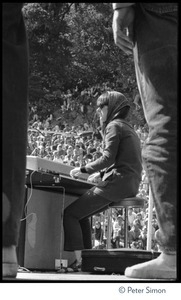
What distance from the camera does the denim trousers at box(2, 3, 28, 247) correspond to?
1.58 meters

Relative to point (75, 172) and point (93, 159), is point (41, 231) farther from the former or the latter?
point (93, 159)

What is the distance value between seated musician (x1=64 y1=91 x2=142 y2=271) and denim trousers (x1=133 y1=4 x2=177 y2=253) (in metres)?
2.50

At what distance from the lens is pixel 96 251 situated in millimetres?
4207

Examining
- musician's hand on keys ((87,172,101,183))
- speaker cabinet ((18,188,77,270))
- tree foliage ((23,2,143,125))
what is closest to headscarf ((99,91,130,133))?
musician's hand on keys ((87,172,101,183))

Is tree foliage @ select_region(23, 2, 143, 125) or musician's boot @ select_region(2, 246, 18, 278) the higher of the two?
tree foliage @ select_region(23, 2, 143, 125)

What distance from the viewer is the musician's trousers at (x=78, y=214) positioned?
14.7 feet

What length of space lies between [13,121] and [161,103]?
466 millimetres

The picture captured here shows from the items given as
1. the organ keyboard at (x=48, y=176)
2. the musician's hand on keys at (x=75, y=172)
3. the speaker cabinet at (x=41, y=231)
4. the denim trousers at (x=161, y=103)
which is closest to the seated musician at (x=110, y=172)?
the musician's hand on keys at (x=75, y=172)

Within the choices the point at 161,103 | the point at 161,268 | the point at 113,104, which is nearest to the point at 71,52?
the point at 113,104

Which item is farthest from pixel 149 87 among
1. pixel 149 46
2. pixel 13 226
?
pixel 13 226

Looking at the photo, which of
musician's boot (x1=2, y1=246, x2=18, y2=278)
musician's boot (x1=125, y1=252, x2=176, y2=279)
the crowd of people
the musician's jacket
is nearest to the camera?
musician's boot (x1=2, y1=246, x2=18, y2=278)

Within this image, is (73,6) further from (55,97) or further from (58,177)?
(58,177)

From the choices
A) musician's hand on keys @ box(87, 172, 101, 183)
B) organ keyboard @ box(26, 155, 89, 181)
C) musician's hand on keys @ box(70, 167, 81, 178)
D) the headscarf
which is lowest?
musician's hand on keys @ box(87, 172, 101, 183)

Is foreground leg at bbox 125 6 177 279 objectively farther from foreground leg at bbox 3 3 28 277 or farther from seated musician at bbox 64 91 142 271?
seated musician at bbox 64 91 142 271
